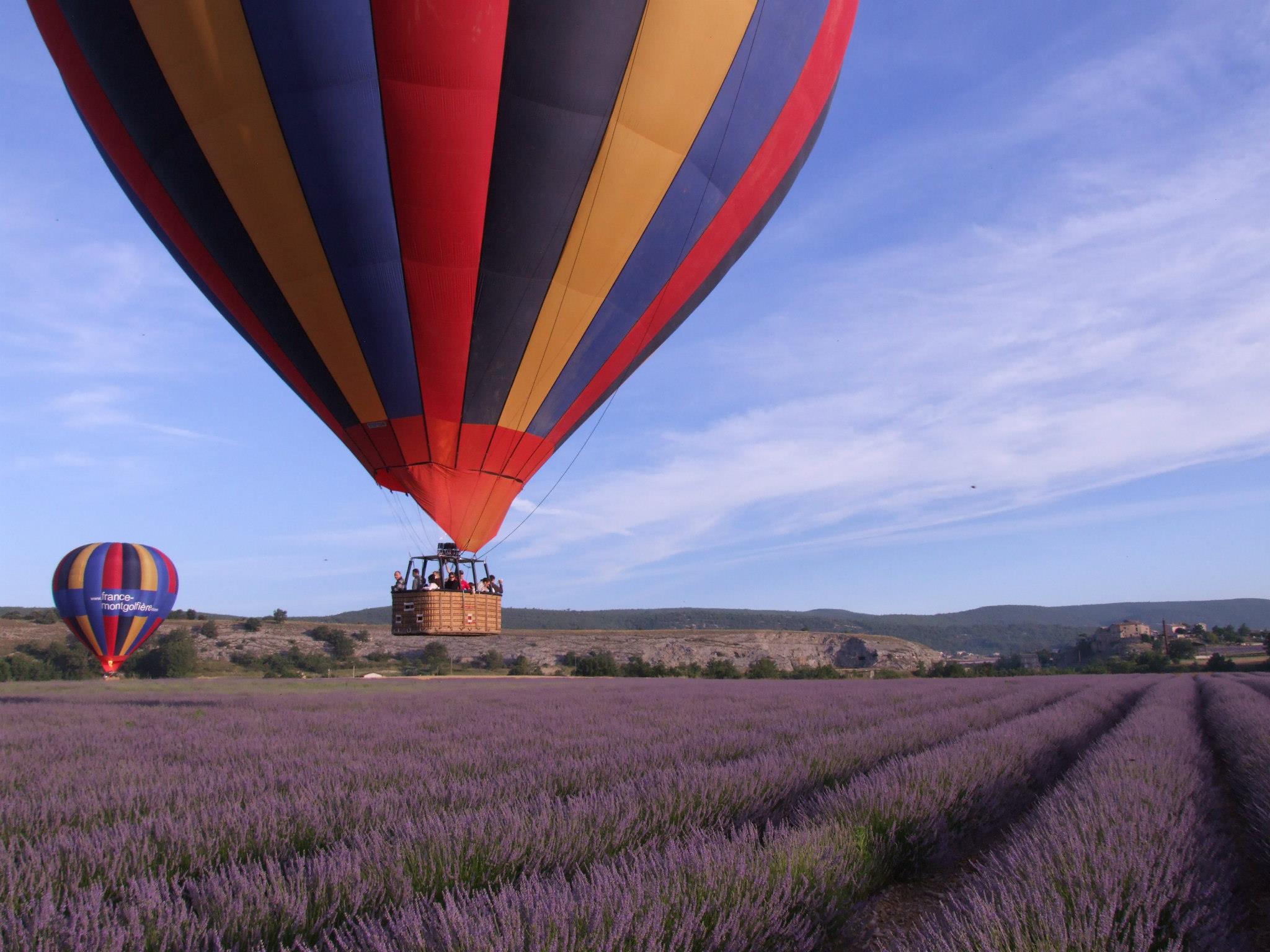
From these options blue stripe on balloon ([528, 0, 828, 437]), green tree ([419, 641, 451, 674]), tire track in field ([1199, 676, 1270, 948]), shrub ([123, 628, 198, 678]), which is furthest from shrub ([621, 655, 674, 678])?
tire track in field ([1199, 676, 1270, 948])

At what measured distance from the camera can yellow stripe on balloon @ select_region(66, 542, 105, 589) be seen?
76.3ft

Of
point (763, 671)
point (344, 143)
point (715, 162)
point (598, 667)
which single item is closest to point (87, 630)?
point (598, 667)

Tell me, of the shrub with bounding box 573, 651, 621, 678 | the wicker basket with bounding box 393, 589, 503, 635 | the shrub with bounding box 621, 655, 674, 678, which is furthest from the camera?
the shrub with bounding box 573, 651, 621, 678

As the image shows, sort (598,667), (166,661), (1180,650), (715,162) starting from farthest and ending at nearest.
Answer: (1180,650) < (166,661) < (598,667) < (715,162)

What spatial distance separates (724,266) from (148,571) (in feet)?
72.7

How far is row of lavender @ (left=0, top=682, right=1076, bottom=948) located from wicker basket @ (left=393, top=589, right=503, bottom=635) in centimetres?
110

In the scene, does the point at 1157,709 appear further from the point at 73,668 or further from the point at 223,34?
the point at 73,668

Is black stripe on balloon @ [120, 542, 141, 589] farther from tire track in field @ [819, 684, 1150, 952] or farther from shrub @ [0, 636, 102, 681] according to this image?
tire track in field @ [819, 684, 1150, 952]

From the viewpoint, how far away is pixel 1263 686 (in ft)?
58.1

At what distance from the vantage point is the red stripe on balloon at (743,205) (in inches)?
368

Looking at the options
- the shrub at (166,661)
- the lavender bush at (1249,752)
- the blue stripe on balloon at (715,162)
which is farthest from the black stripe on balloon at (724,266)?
the shrub at (166,661)

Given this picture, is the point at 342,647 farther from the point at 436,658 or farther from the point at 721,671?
the point at 721,671

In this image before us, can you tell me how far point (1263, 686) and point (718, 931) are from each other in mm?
21341

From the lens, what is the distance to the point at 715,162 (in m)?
8.82
